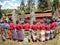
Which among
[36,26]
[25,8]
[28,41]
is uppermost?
[25,8]

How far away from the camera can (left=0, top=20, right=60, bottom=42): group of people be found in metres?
3.78

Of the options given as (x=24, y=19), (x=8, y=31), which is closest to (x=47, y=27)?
(x=24, y=19)

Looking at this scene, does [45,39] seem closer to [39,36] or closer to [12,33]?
[39,36]

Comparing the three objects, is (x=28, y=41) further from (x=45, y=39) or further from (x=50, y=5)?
(x=50, y=5)

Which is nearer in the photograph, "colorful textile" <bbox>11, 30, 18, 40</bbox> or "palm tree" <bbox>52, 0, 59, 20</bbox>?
"palm tree" <bbox>52, 0, 59, 20</bbox>

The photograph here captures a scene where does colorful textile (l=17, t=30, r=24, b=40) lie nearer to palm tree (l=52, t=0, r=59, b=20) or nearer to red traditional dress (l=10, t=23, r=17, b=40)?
red traditional dress (l=10, t=23, r=17, b=40)

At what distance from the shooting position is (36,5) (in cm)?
379

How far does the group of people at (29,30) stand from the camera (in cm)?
378

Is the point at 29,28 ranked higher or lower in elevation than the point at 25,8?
lower

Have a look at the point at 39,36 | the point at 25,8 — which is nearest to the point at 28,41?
the point at 39,36

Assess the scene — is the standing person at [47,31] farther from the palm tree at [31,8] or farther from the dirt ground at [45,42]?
the palm tree at [31,8]

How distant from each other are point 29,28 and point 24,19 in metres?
0.18

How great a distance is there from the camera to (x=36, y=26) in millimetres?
3795

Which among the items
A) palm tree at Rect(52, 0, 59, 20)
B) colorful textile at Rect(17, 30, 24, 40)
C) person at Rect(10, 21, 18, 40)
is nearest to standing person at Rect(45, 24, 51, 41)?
palm tree at Rect(52, 0, 59, 20)
